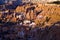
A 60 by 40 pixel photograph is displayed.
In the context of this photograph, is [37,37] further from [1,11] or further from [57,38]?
[1,11]

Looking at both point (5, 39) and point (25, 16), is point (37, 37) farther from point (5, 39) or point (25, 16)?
point (25, 16)

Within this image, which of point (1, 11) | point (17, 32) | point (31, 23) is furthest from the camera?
point (1, 11)

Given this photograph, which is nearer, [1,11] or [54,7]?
[54,7]

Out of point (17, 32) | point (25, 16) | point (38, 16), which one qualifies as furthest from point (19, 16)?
point (17, 32)

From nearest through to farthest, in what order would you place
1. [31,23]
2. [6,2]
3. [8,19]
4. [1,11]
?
1. [31,23]
2. [8,19]
3. [1,11]
4. [6,2]

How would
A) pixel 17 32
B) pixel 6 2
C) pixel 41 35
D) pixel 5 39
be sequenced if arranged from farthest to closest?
pixel 6 2, pixel 17 32, pixel 5 39, pixel 41 35

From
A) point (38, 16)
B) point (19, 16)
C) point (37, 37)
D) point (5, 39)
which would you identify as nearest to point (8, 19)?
point (19, 16)

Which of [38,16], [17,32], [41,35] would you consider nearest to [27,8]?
[38,16]

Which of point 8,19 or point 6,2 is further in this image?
point 6,2

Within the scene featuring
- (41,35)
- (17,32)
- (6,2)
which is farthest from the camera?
(6,2)
